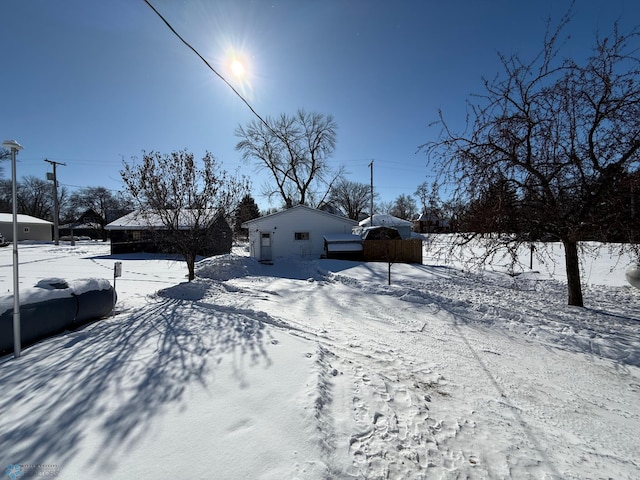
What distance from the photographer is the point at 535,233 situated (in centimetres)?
697

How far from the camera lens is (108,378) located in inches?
128

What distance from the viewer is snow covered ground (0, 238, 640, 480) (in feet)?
7.09

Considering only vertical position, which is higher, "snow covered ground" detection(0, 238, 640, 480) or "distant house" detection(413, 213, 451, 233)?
"distant house" detection(413, 213, 451, 233)

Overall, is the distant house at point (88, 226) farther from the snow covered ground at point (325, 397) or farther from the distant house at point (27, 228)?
the snow covered ground at point (325, 397)

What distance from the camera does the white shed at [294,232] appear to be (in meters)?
20.5

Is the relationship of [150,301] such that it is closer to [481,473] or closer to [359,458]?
[359,458]

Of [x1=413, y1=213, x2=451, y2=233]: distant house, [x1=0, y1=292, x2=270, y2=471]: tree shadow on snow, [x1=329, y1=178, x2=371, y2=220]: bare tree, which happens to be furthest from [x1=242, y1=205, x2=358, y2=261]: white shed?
[x1=329, y1=178, x2=371, y2=220]: bare tree

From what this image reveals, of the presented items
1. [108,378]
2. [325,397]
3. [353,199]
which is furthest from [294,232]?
[353,199]

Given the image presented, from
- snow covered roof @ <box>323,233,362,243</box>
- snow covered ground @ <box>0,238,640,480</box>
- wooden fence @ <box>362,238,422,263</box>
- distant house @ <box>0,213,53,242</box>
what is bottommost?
snow covered ground @ <box>0,238,640,480</box>

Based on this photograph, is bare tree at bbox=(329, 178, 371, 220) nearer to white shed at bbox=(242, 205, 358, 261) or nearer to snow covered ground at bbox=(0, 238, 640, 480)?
white shed at bbox=(242, 205, 358, 261)

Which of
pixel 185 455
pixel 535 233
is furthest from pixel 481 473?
pixel 535 233

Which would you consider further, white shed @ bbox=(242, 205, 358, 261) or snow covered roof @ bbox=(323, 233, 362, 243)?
white shed @ bbox=(242, 205, 358, 261)

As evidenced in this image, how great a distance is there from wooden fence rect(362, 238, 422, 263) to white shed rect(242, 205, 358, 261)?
139 inches

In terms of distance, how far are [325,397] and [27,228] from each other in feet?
177
